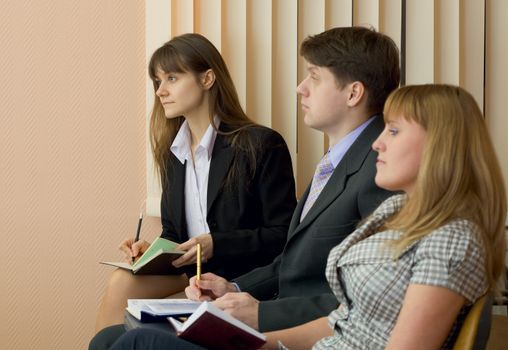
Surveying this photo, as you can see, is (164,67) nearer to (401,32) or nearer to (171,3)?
(171,3)

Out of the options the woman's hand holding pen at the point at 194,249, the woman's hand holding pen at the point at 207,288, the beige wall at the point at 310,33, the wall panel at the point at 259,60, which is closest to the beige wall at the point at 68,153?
the beige wall at the point at 310,33

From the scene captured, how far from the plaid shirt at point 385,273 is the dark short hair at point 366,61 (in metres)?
0.51

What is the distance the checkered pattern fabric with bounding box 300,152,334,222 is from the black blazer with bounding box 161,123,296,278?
470 millimetres

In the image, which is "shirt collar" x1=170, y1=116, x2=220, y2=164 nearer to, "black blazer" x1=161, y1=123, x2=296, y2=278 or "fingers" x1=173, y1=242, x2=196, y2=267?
"black blazer" x1=161, y1=123, x2=296, y2=278

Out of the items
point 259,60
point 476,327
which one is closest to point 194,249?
point 259,60

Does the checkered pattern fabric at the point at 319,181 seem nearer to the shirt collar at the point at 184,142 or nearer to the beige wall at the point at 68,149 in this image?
the shirt collar at the point at 184,142

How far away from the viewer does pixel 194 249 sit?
2.66 meters

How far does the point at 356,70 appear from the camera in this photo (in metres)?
2.25

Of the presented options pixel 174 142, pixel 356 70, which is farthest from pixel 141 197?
pixel 356 70

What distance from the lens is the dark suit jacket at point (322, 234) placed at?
6.55 feet

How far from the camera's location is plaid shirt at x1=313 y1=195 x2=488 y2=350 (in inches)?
59.4

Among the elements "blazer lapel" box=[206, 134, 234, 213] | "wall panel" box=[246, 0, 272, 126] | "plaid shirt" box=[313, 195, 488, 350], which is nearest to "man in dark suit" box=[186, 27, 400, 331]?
"plaid shirt" box=[313, 195, 488, 350]

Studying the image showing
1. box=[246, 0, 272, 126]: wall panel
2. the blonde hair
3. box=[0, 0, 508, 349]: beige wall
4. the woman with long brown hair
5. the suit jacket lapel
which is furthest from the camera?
box=[0, 0, 508, 349]: beige wall

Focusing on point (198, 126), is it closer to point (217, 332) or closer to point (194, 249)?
point (194, 249)
